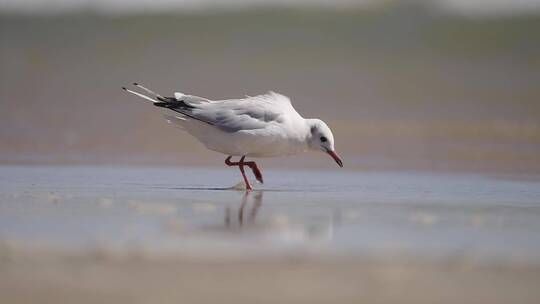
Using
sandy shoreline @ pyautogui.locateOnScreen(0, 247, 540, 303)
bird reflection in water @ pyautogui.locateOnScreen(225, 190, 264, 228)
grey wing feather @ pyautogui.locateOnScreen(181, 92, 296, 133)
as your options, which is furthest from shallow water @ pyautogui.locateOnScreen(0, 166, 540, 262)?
grey wing feather @ pyautogui.locateOnScreen(181, 92, 296, 133)

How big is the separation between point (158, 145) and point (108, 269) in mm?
8882

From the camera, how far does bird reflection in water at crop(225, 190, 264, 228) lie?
6.68m

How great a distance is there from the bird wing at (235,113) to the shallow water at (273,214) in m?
0.57

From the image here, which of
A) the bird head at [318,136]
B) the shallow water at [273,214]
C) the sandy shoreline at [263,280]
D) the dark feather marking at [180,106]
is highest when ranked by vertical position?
the dark feather marking at [180,106]

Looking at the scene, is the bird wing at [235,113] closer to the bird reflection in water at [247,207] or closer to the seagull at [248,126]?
the seagull at [248,126]

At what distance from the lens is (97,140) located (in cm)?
1389

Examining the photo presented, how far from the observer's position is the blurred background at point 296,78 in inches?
523

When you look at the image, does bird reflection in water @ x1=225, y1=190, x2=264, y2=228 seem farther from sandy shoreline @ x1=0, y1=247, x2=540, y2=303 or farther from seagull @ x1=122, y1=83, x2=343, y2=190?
sandy shoreline @ x1=0, y1=247, x2=540, y2=303

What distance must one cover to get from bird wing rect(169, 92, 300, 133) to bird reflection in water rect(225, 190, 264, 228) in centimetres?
71

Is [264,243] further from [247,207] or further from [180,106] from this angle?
[180,106]

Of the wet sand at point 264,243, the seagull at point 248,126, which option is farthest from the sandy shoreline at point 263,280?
the seagull at point 248,126

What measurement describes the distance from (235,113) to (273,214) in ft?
7.76

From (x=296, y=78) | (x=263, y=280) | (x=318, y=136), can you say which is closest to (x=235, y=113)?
(x=318, y=136)

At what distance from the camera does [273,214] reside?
23.2 feet
